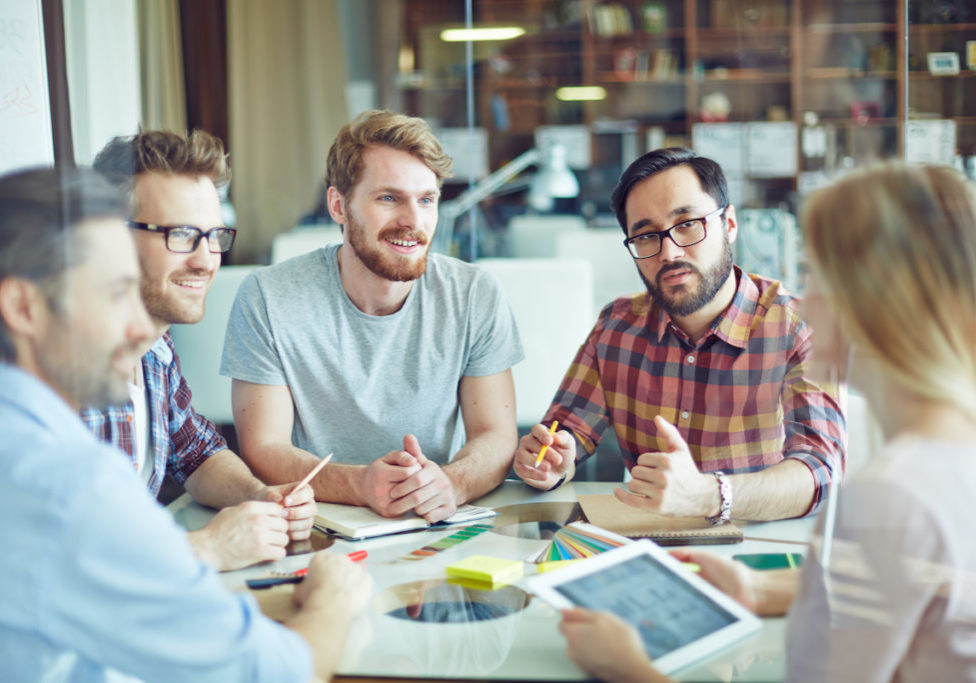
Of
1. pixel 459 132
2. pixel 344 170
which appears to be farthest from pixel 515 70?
pixel 344 170

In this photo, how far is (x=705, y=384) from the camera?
1464mm

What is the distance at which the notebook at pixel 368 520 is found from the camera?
118 centimetres

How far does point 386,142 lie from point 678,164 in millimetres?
479

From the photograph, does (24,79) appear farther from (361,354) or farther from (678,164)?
(678,164)

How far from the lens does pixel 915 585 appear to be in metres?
0.74

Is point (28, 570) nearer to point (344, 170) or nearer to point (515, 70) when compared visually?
point (344, 170)

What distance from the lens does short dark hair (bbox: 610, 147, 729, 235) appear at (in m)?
1.47

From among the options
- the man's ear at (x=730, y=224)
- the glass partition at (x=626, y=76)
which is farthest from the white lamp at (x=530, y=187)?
the man's ear at (x=730, y=224)

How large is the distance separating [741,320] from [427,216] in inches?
21.5

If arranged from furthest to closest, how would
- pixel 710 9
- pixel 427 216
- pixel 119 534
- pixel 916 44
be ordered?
pixel 710 9
pixel 427 216
pixel 916 44
pixel 119 534

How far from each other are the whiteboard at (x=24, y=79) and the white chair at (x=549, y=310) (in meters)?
1.06

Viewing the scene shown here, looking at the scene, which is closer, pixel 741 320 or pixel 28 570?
pixel 28 570

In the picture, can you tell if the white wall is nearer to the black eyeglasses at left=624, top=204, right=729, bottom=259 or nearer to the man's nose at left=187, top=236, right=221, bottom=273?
the man's nose at left=187, top=236, right=221, bottom=273

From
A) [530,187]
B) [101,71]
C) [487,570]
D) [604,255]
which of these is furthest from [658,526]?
[530,187]
